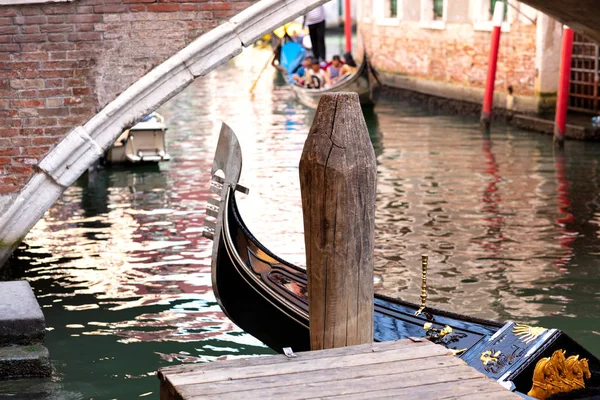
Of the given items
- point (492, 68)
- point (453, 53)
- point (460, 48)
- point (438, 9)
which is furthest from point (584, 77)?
point (438, 9)

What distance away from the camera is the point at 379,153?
693 cm

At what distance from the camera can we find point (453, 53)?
369 inches

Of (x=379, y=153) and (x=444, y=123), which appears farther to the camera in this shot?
(x=444, y=123)

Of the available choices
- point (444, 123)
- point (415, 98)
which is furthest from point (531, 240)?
point (415, 98)

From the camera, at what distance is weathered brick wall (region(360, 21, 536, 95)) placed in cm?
813

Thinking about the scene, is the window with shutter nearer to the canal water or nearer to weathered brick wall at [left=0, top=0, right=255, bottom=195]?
the canal water

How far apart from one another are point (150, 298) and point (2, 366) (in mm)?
964

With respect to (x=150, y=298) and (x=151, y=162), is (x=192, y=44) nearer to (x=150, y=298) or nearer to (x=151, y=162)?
(x=150, y=298)

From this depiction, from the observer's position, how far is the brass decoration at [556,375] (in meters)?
2.23

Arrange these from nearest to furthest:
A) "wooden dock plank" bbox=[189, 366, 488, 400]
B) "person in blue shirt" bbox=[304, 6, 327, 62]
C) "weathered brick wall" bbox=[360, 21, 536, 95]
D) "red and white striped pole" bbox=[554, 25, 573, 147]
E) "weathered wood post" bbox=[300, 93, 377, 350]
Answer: "wooden dock plank" bbox=[189, 366, 488, 400]
"weathered wood post" bbox=[300, 93, 377, 350]
"red and white striped pole" bbox=[554, 25, 573, 147]
"weathered brick wall" bbox=[360, 21, 536, 95]
"person in blue shirt" bbox=[304, 6, 327, 62]

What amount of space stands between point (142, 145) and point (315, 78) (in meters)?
3.42

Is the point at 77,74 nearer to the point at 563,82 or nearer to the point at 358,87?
the point at 563,82

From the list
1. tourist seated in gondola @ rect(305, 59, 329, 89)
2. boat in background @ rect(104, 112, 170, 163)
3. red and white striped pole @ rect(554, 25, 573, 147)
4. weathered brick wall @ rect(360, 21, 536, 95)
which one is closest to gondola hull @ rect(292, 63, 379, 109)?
tourist seated in gondola @ rect(305, 59, 329, 89)

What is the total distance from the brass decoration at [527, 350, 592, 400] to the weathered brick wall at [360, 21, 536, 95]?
586cm
